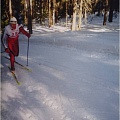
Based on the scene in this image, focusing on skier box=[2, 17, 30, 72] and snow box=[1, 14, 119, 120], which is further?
skier box=[2, 17, 30, 72]

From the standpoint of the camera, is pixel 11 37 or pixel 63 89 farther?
pixel 11 37

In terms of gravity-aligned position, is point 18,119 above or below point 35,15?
below

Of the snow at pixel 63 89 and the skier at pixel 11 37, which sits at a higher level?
the skier at pixel 11 37

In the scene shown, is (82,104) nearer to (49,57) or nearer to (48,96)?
(48,96)

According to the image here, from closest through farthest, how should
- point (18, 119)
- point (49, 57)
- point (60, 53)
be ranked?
1. point (18, 119)
2. point (49, 57)
3. point (60, 53)

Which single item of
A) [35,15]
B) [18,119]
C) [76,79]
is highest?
[35,15]

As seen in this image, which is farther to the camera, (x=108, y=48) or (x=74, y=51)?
(x=108, y=48)

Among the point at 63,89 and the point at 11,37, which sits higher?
the point at 11,37

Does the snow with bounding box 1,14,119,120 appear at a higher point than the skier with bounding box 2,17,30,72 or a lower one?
lower

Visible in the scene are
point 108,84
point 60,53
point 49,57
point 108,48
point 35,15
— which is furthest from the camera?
point 35,15

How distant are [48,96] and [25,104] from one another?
0.80 m

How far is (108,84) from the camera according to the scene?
716 centimetres

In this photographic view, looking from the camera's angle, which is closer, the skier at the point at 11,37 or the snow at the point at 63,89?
the snow at the point at 63,89

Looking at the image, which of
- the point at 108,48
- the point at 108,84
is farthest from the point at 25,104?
the point at 108,48
